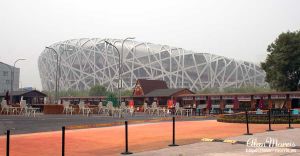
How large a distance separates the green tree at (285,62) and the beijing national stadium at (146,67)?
274 ft

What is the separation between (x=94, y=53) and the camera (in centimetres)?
14438

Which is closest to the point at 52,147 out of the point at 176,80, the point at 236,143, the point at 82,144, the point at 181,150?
the point at 82,144

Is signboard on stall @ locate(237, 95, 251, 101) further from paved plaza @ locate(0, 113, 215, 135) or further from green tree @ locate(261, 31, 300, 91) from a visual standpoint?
paved plaza @ locate(0, 113, 215, 135)

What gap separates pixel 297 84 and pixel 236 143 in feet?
146

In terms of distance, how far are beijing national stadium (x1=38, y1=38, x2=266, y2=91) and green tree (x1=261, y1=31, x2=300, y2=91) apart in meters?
83.5

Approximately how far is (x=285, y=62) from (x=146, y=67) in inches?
3525

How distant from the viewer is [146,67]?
13988cm

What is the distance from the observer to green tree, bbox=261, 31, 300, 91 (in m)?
52.7

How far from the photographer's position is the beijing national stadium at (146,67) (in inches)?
5497

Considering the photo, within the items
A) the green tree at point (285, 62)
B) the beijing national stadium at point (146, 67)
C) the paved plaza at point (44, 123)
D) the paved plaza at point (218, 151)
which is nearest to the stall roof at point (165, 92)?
the green tree at point (285, 62)

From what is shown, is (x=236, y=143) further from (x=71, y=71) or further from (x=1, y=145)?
(x=71, y=71)

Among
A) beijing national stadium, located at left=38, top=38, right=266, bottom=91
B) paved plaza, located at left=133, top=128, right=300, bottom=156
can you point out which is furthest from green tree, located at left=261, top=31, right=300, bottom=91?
beijing national stadium, located at left=38, top=38, right=266, bottom=91

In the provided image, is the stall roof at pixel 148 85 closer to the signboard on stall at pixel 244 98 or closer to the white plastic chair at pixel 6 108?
the signboard on stall at pixel 244 98

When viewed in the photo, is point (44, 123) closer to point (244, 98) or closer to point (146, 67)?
point (244, 98)
